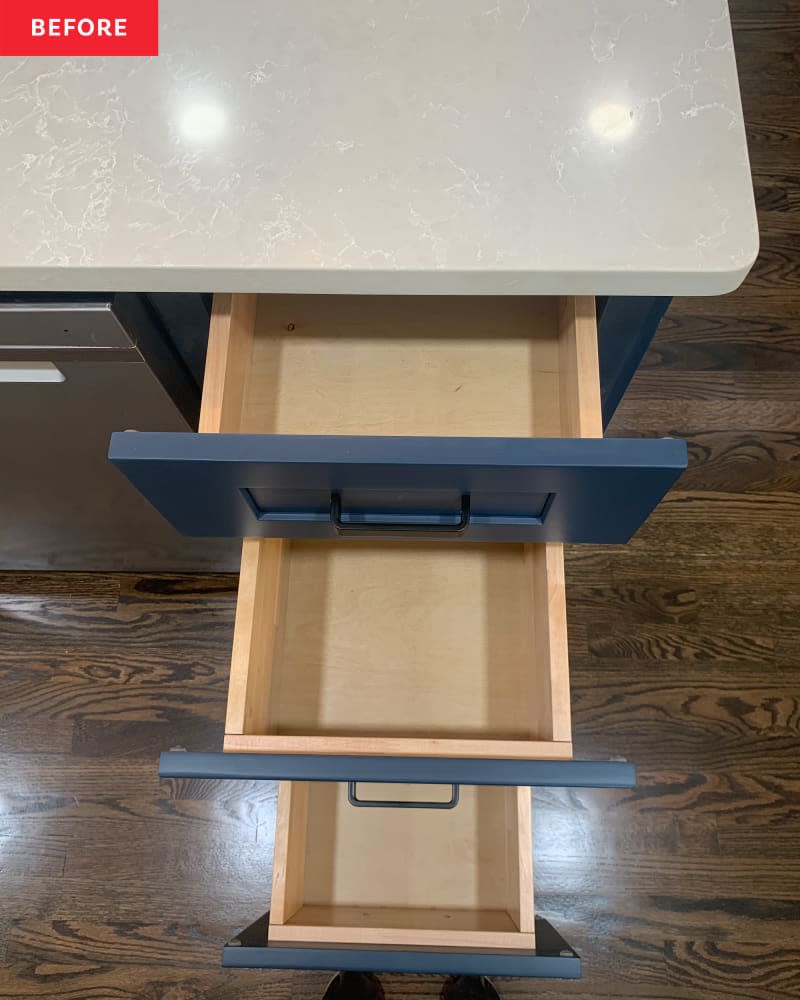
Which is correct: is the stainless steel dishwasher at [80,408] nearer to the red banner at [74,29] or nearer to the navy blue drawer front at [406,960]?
the red banner at [74,29]

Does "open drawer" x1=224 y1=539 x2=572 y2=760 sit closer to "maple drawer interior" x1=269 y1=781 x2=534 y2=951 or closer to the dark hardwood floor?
"maple drawer interior" x1=269 y1=781 x2=534 y2=951

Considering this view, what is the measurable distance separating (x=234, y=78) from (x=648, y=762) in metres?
1.19

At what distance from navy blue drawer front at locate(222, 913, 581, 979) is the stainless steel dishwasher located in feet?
1.82

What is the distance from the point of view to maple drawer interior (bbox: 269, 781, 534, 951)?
0.82 metres

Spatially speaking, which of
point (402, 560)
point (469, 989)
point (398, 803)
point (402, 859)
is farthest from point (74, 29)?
point (469, 989)

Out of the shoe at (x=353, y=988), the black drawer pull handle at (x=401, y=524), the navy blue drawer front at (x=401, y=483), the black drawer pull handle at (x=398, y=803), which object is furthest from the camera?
the shoe at (x=353, y=988)

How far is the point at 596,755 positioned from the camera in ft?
4.12

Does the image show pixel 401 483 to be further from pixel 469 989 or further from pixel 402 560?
pixel 469 989

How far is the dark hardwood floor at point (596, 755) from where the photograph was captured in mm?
1179

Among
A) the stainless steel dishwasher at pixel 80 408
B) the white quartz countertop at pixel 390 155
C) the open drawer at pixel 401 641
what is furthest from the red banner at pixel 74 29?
the open drawer at pixel 401 641

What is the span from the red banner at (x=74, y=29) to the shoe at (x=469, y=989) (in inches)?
51.1

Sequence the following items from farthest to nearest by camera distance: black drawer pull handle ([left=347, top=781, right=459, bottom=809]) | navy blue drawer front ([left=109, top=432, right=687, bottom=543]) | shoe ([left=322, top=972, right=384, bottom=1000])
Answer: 1. shoe ([left=322, top=972, right=384, bottom=1000])
2. black drawer pull handle ([left=347, top=781, right=459, bottom=809])
3. navy blue drawer front ([left=109, top=432, right=687, bottom=543])

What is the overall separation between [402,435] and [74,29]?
0.47m

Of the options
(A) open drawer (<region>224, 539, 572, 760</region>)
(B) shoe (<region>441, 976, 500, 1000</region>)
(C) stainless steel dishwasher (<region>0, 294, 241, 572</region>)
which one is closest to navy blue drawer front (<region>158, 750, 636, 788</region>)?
(A) open drawer (<region>224, 539, 572, 760</region>)
